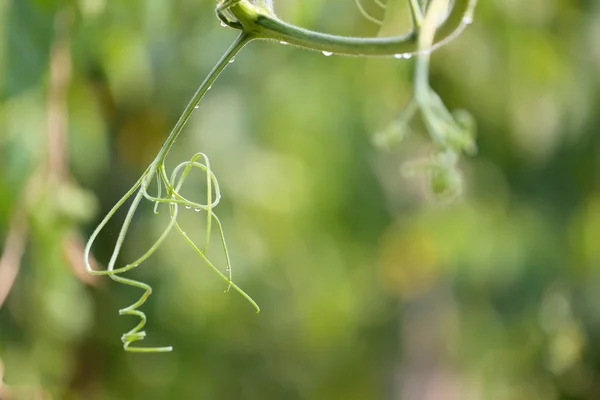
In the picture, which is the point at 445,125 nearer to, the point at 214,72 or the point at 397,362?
the point at 214,72

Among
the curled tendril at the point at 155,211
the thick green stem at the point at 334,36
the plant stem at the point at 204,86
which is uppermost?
the thick green stem at the point at 334,36

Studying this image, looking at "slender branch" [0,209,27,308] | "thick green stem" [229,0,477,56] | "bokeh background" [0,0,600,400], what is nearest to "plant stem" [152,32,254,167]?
"thick green stem" [229,0,477,56]

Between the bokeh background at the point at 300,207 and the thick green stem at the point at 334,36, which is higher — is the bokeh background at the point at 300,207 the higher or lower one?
the lower one

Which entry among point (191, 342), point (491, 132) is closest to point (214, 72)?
point (491, 132)

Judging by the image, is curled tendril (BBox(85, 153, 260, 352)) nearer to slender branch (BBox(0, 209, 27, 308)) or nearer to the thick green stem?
the thick green stem

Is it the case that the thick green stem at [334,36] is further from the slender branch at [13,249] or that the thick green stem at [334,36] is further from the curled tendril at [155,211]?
the slender branch at [13,249]

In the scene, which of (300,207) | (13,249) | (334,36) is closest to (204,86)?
(334,36)

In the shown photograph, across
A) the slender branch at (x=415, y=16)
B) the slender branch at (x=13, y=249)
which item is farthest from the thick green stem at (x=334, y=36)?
the slender branch at (x=13, y=249)
